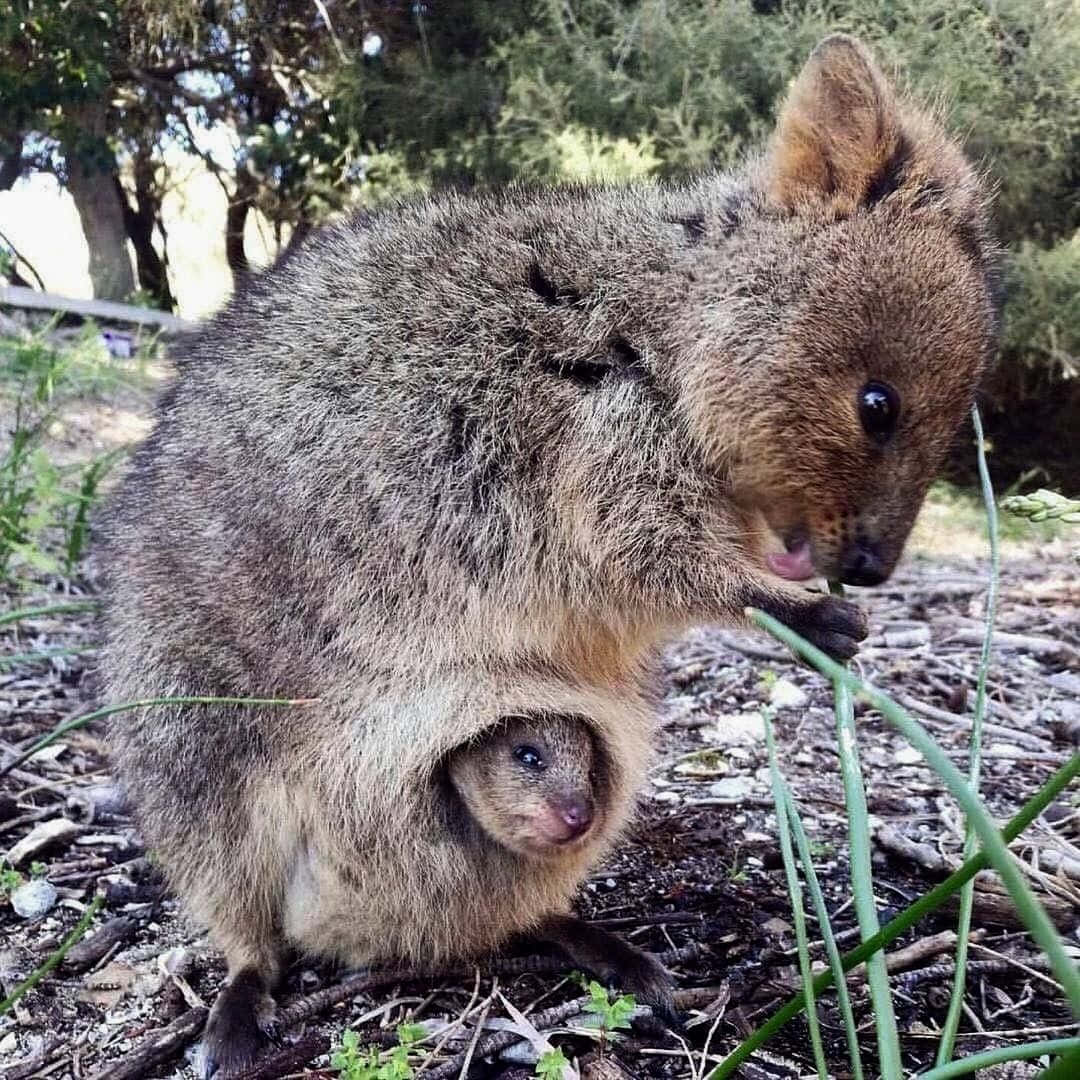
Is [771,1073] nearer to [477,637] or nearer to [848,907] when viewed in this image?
[848,907]

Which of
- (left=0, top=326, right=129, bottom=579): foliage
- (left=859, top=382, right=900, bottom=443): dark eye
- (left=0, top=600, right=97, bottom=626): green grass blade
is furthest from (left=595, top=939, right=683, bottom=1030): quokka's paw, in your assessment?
(left=0, top=326, right=129, bottom=579): foliage

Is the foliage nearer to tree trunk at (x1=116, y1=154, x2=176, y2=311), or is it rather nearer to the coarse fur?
the coarse fur

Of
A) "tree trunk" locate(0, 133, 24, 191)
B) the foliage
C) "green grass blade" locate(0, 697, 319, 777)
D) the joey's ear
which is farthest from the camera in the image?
"tree trunk" locate(0, 133, 24, 191)

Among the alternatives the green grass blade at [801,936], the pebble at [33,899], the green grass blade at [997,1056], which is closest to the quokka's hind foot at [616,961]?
the green grass blade at [801,936]

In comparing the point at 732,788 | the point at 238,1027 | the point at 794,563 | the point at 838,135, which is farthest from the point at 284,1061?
the point at 838,135

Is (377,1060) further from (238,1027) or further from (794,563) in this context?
(794,563)

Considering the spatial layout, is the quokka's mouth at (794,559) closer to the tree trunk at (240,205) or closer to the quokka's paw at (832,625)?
the quokka's paw at (832,625)
